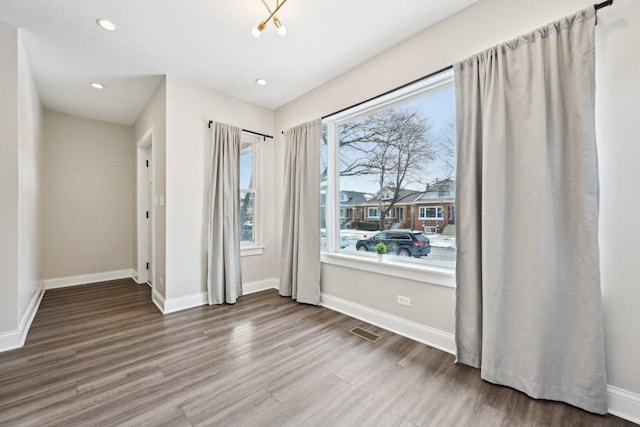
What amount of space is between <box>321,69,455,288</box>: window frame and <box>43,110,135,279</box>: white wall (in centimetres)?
386

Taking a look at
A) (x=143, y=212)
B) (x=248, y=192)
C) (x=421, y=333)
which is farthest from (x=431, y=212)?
(x=143, y=212)

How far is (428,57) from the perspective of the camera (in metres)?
2.32

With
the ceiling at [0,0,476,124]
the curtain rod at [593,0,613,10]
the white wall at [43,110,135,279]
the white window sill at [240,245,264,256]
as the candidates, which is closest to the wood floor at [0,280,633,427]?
the white window sill at [240,245,264,256]

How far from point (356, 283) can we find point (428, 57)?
2359 mm

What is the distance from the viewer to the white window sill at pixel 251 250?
150 inches

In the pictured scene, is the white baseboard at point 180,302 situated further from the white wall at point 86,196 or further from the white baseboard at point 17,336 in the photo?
the white wall at point 86,196

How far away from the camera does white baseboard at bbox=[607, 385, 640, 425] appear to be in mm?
1462

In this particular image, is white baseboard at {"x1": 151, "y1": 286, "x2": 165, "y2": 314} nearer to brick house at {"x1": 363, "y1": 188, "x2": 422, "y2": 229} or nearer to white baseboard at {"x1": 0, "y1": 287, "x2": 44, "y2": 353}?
white baseboard at {"x1": 0, "y1": 287, "x2": 44, "y2": 353}

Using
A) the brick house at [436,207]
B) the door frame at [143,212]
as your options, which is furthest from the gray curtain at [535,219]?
the door frame at [143,212]

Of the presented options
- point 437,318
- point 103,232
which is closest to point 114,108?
point 103,232

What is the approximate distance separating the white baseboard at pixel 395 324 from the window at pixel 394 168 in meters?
0.55

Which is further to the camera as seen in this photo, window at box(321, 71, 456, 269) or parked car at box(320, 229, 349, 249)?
parked car at box(320, 229, 349, 249)

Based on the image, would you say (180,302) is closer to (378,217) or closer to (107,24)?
(378,217)

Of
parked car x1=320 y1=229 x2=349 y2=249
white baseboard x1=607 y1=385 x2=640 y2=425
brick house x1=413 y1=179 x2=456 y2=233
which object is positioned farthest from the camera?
parked car x1=320 y1=229 x2=349 y2=249
